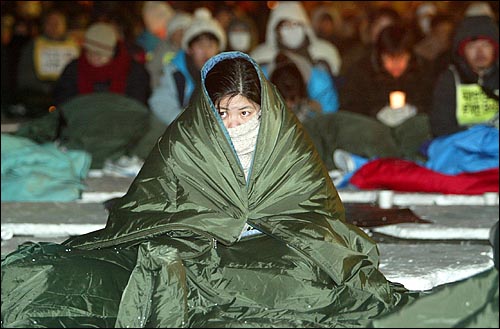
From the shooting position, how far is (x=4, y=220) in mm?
5793

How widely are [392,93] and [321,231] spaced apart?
207 inches

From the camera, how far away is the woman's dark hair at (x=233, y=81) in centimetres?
390

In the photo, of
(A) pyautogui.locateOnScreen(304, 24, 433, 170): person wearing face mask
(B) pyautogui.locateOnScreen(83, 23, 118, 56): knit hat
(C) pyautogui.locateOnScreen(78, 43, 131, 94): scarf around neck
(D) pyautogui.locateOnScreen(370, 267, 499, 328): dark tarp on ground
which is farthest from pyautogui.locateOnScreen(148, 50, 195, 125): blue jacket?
(D) pyautogui.locateOnScreen(370, 267, 499, 328): dark tarp on ground

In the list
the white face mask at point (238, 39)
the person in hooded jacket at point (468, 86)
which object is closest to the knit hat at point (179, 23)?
the white face mask at point (238, 39)

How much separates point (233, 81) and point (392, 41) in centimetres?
525

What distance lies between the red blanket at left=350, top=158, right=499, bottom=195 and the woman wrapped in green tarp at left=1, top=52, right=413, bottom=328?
2942 millimetres

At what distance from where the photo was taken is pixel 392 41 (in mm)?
8953

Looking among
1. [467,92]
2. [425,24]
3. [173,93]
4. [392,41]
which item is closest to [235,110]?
[467,92]

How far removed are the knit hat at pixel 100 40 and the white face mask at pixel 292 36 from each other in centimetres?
147

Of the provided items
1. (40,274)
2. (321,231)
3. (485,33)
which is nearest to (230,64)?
(321,231)

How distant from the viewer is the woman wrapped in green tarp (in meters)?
3.31

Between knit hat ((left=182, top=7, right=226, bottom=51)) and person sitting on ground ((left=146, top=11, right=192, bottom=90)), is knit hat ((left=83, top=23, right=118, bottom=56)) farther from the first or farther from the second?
person sitting on ground ((left=146, top=11, right=192, bottom=90))

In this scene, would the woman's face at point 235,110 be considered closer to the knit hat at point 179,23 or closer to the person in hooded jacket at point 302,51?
the person in hooded jacket at point 302,51

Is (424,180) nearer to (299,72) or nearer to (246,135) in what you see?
(299,72)
